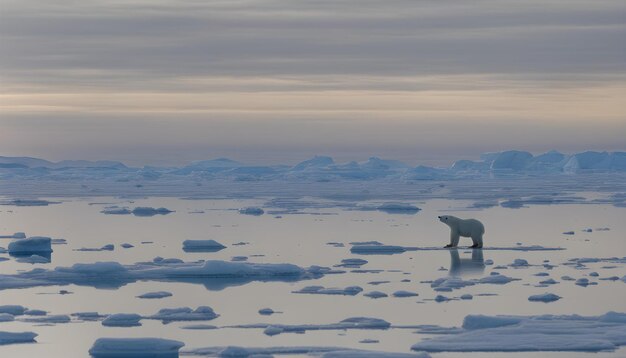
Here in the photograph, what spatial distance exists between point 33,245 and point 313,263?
14.3 ft

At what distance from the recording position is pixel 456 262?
51.9ft

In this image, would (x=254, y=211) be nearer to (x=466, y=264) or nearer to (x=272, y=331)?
(x=466, y=264)

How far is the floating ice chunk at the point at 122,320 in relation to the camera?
1064 cm

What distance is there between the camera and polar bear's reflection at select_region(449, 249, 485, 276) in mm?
14570

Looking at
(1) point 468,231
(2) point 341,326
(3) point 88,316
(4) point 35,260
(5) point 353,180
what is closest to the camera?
(2) point 341,326

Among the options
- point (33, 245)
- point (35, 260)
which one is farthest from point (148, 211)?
point (35, 260)

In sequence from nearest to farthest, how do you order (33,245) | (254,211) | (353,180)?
(33,245)
(254,211)
(353,180)

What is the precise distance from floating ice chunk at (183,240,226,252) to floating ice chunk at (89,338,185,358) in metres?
8.54

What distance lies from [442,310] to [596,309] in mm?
1561

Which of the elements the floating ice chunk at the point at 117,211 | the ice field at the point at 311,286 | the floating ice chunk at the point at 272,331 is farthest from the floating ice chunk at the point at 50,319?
the floating ice chunk at the point at 117,211

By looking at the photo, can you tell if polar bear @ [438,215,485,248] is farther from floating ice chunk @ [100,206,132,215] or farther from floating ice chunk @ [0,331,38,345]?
floating ice chunk @ [100,206,132,215]

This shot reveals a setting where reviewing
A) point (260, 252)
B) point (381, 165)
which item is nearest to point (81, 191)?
point (381, 165)

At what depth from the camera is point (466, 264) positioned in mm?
15531

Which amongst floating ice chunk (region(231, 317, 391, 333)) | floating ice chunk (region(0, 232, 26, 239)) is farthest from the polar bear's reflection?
floating ice chunk (region(0, 232, 26, 239))
